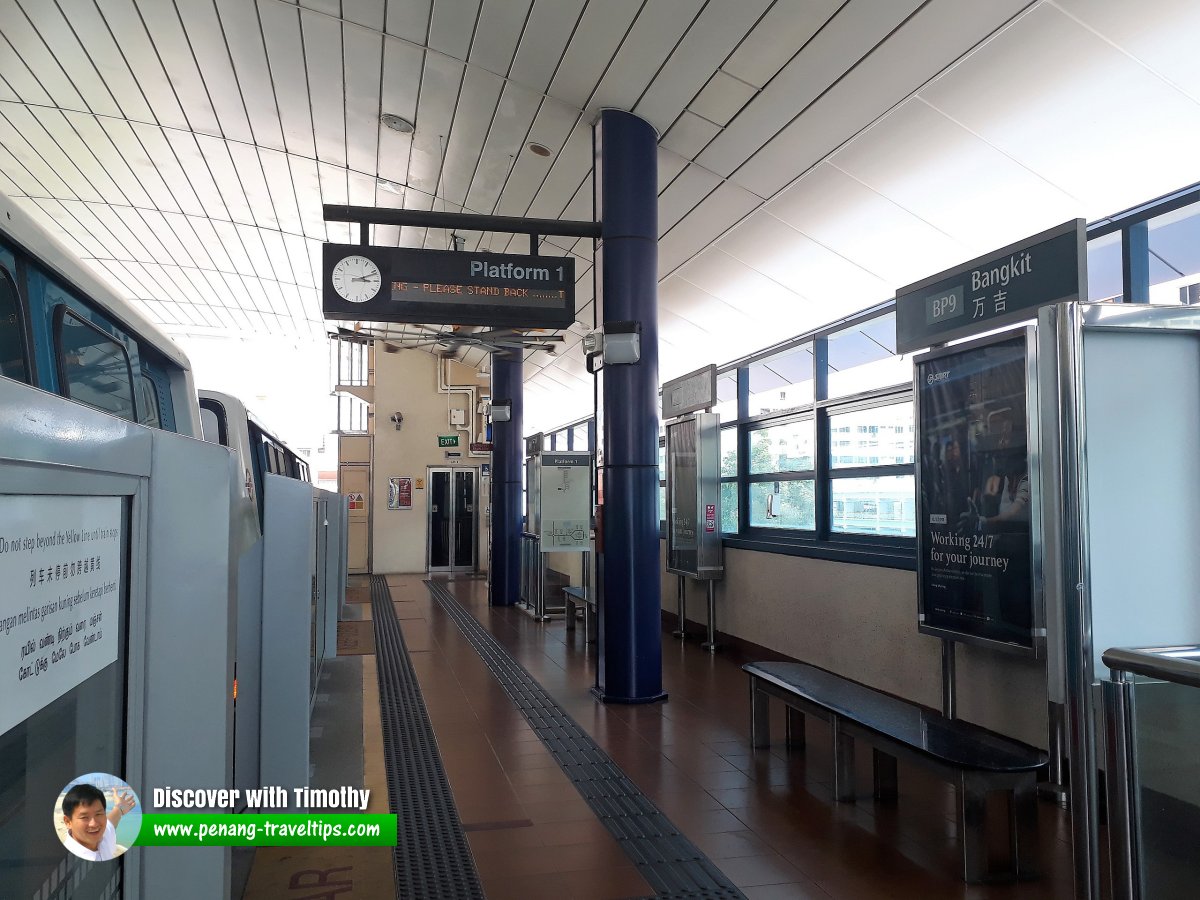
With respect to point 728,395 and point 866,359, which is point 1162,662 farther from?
point 728,395

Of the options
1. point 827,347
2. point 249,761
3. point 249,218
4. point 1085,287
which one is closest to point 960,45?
point 1085,287

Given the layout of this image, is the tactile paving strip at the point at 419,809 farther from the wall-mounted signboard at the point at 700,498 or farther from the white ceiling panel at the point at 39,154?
the white ceiling panel at the point at 39,154

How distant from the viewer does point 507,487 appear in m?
11.6

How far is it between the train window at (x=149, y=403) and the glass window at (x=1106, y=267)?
4243 mm

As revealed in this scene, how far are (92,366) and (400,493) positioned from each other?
14523 mm

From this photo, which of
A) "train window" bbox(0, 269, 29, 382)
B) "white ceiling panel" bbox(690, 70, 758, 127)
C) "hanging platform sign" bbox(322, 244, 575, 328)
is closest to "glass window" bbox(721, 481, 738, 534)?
"hanging platform sign" bbox(322, 244, 575, 328)

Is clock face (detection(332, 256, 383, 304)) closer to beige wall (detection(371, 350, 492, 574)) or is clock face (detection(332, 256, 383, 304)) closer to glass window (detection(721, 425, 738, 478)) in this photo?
glass window (detection(721, 425, 738, 478))

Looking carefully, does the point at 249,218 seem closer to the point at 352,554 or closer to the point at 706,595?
the point at 706,595

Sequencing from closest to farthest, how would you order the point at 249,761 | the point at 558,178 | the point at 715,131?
the point at 249,761, the point at 715,131, the point at 558,178

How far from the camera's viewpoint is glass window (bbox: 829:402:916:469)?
5613 mm

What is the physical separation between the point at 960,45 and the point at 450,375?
13.7 metres

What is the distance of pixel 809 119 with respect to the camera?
17.1ft

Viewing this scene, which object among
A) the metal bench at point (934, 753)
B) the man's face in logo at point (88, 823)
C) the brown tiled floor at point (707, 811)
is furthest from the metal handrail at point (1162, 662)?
the man's face in logo at point (88, 823)

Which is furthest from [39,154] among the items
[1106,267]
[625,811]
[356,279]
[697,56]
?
[1106,267]
